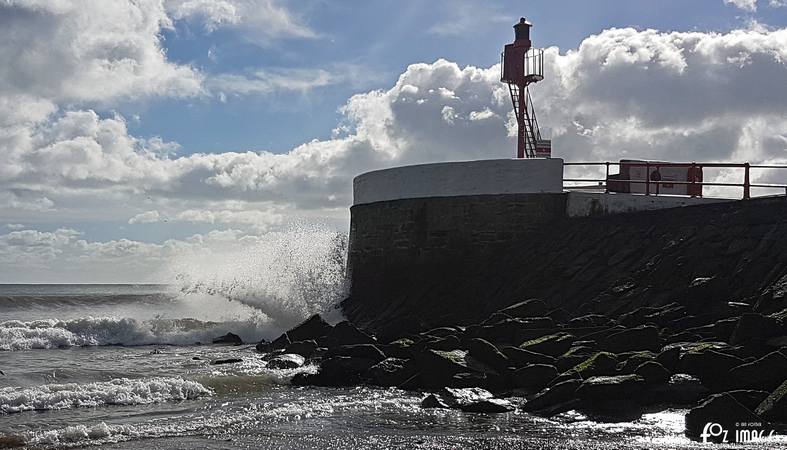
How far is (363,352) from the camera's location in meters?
11.4

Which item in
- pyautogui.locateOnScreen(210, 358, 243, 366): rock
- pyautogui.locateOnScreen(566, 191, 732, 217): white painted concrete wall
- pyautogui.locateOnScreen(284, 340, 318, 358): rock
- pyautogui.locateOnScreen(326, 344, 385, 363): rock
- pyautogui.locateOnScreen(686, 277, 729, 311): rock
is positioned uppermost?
pyautogui.locateOnScreen(566, 191, 732, 217): white painted concrete wall

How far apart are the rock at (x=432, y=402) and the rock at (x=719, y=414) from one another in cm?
265

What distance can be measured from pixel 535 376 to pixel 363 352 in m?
3.06

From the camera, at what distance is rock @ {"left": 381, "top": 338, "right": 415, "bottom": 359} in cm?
1116

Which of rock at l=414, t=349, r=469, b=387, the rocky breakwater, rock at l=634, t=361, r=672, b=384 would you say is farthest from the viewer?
rock at l=414, t=349, r=469, b=387

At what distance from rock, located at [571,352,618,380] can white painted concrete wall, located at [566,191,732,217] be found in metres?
6.41

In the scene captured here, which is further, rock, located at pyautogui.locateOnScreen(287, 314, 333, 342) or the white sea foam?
rock, located at pyautogui.locateOnScreen(287, 314, 333, 342)

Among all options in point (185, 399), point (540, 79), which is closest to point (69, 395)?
point (185, 399)

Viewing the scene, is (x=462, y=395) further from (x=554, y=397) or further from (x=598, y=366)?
(x=598, y=366)

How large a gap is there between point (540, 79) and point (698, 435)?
45.4 ft

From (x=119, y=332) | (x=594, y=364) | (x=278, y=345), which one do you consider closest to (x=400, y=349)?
(x=594, y=364)

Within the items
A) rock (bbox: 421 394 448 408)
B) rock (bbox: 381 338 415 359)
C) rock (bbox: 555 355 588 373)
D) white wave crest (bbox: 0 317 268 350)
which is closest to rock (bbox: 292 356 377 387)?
rock (bbox: 381 338 415 359)

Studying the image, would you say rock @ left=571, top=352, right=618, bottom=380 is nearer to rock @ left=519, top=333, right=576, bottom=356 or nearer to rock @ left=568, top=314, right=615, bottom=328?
rock @ left=519, top=333, right=576, bottom=356

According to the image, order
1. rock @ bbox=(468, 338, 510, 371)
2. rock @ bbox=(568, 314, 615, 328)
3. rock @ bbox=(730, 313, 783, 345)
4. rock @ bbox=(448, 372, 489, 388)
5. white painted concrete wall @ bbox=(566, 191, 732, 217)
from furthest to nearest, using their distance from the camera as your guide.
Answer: white painted concrete wall @ bbox=(566, 191, 732, 217), rock @ bbox=(568, 314, 615, 328), rock @ bbox=(468, 338, 510, 371), rock @ bbox=(448, 372, 489, 388), rock @ bbox=(730, 313, 783, 345)
